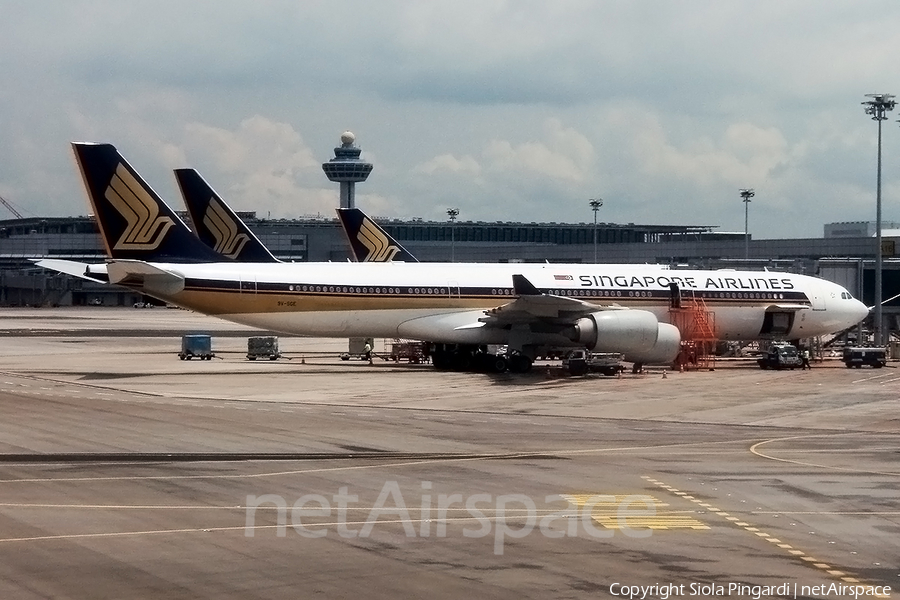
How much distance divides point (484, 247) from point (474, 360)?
4392 inches

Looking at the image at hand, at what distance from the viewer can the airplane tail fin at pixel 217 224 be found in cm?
5188

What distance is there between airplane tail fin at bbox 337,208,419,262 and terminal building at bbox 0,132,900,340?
20925mm

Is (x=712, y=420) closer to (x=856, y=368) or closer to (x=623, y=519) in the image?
(x=623, y=519)

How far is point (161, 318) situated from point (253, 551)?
9063cm

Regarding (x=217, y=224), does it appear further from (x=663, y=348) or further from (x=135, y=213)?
(x=663, y=348)

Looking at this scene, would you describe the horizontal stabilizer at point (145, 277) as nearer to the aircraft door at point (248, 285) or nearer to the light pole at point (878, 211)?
the aircraft door at point (248, 285)

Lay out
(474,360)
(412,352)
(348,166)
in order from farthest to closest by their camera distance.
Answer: (348,166) < (412,352) < (474,360)

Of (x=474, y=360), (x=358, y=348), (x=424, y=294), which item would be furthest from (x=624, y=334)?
(x=358, y=348)

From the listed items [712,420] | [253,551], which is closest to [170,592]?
[253,551]

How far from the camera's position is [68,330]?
77.4 metres

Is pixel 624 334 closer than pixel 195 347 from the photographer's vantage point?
Yes

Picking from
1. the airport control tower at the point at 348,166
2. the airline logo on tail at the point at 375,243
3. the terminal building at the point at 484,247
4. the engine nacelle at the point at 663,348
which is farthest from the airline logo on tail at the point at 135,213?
the airport control tower at the point at 348,166

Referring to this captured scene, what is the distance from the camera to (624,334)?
135 feet

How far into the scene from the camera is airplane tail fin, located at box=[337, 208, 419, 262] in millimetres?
66688
